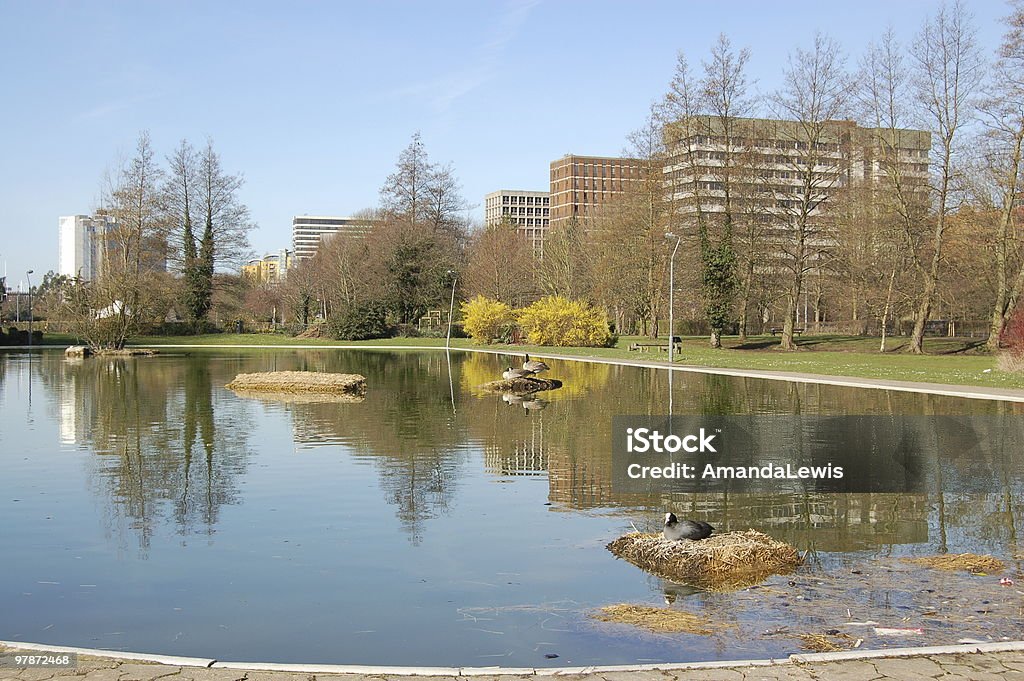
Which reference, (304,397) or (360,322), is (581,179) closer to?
(360,322)

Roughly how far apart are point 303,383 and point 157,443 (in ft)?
36.3

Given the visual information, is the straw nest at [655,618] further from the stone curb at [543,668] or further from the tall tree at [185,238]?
the tall tree at [185,238]

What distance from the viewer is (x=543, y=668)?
5695 mm

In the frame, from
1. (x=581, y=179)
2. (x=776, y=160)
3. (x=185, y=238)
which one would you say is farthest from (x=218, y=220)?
(x=581, y=179)

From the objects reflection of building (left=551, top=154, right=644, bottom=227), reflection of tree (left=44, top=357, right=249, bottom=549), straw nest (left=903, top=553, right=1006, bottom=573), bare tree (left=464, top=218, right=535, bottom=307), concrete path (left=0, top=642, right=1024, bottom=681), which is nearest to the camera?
concrete path (left=0, top=642, right=1024, bottom=681)

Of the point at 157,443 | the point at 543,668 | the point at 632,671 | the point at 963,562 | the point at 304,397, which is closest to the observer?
the point at 632,671

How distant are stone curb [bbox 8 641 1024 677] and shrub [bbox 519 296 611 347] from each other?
52.7 meters

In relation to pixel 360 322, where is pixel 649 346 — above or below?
below

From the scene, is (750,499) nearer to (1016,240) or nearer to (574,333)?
Answer: (1016,240)

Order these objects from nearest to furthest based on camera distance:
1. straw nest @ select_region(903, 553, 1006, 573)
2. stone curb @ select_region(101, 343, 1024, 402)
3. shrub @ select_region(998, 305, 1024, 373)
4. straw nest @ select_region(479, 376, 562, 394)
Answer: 1. straw nest @ select_region(903, 553, 1006, 573)
2. stone curb @ select_region(101, 343, 1024, 402)
3. straw nest @ select_region(479, 376, 562, 394)
4. shrub @ select_region(998, 305, 1024, 373)

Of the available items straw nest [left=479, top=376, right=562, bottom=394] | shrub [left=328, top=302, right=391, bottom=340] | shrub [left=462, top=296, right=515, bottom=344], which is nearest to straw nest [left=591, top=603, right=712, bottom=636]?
straw nest [left=479, top=376, right=562, bottom=394]

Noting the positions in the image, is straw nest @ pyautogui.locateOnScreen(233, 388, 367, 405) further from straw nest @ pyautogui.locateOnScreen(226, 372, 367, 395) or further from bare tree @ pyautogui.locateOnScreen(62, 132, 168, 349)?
bare tree @ pyautogui.locateOnScreen(62, 132, 168, 349)

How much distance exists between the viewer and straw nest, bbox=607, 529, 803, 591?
7.91 meters

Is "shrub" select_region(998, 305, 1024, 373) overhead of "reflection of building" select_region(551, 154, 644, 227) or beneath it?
beneath
